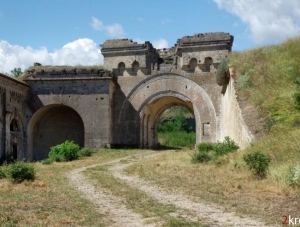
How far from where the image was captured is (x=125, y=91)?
2258 centimetres

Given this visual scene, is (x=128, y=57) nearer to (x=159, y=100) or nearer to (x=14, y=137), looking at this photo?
(x=159, y=100)

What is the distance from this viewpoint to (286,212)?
6.14 m

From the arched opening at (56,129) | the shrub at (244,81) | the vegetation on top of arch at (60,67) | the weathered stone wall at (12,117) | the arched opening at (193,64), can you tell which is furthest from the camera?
the arched opening at (56,129)

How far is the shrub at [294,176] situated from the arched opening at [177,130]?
2312cm

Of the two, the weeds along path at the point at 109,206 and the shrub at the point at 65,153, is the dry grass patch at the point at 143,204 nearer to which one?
the weeds along path at the point at 109,206

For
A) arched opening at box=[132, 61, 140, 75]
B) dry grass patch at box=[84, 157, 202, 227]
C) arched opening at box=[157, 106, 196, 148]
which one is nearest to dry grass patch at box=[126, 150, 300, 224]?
dry grass patch at box=[84, 157, 202, 227]

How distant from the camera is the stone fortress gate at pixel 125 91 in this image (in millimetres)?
21344

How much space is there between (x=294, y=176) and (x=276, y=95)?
5729 mm

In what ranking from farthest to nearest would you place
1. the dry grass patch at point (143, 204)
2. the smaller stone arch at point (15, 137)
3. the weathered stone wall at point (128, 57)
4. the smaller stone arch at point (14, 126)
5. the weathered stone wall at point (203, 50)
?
1. the weathered stone wall at point (128, 57)
2. the weathered stone wall at point (203, 50)
3. the smaller stone arch at point (14, 126)
4. the smaller stone arch at point (15, 137)
5. the dry grass patch at point (143, 204)

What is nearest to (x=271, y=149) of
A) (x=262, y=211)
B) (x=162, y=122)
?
(x=262, y=211)

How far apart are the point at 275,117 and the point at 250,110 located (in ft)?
6.17

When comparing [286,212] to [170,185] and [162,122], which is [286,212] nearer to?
[170,185]

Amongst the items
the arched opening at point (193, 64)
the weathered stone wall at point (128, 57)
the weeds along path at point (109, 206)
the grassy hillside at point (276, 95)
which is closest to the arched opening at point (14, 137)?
the weathered stone wall at point (128, 57)

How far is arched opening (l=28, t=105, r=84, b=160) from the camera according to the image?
23703 mm
